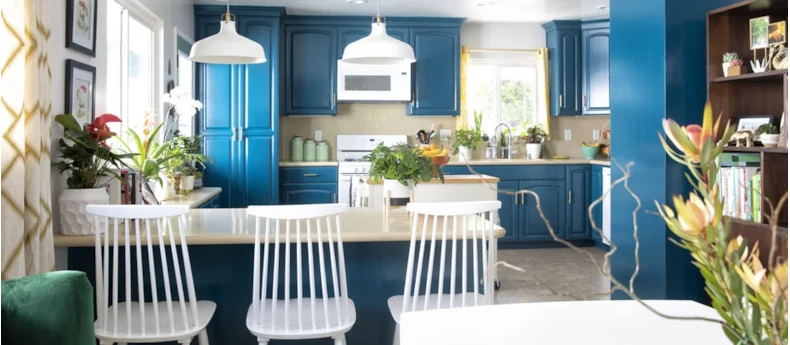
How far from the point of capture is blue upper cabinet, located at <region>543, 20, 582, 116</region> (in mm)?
6445

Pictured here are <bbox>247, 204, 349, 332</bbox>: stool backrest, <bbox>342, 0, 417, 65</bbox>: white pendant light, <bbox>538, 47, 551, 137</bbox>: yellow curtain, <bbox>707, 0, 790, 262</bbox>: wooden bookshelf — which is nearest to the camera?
<bbox>247, 204, 349, 332</bbox>: stool backrest

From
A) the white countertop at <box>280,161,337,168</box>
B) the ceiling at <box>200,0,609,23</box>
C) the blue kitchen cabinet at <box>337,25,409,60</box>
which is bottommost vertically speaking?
the white countertop at <box>280,161,337,168</box>

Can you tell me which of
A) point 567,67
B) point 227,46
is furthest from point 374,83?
point 227,46

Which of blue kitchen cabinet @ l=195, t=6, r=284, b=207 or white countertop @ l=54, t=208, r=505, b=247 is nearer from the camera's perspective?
white countertop @ l=54, t=208, r=505, b=247

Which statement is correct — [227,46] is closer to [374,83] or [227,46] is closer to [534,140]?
[374,83]

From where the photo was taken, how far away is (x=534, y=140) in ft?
21.5

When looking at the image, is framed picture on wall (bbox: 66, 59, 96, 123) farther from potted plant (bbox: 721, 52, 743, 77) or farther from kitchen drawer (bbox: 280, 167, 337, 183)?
kitchen drawer (bbox: 280, 167, 337, 183)

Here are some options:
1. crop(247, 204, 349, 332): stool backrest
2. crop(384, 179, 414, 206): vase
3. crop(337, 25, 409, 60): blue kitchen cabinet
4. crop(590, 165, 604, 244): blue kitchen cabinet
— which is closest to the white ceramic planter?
crop(384, 179, 414, 206): vase

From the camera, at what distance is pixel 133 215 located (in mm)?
2176

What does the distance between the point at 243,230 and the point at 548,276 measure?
3097mm

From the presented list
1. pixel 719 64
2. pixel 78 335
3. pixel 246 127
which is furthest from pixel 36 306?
pixel 246 127

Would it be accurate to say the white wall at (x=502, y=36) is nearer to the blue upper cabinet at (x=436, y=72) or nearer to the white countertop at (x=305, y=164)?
the blue upper cabinet at (x=436, y=72)

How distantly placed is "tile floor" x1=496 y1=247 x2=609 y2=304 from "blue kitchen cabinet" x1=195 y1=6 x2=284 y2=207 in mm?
2223

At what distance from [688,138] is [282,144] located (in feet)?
19.7
